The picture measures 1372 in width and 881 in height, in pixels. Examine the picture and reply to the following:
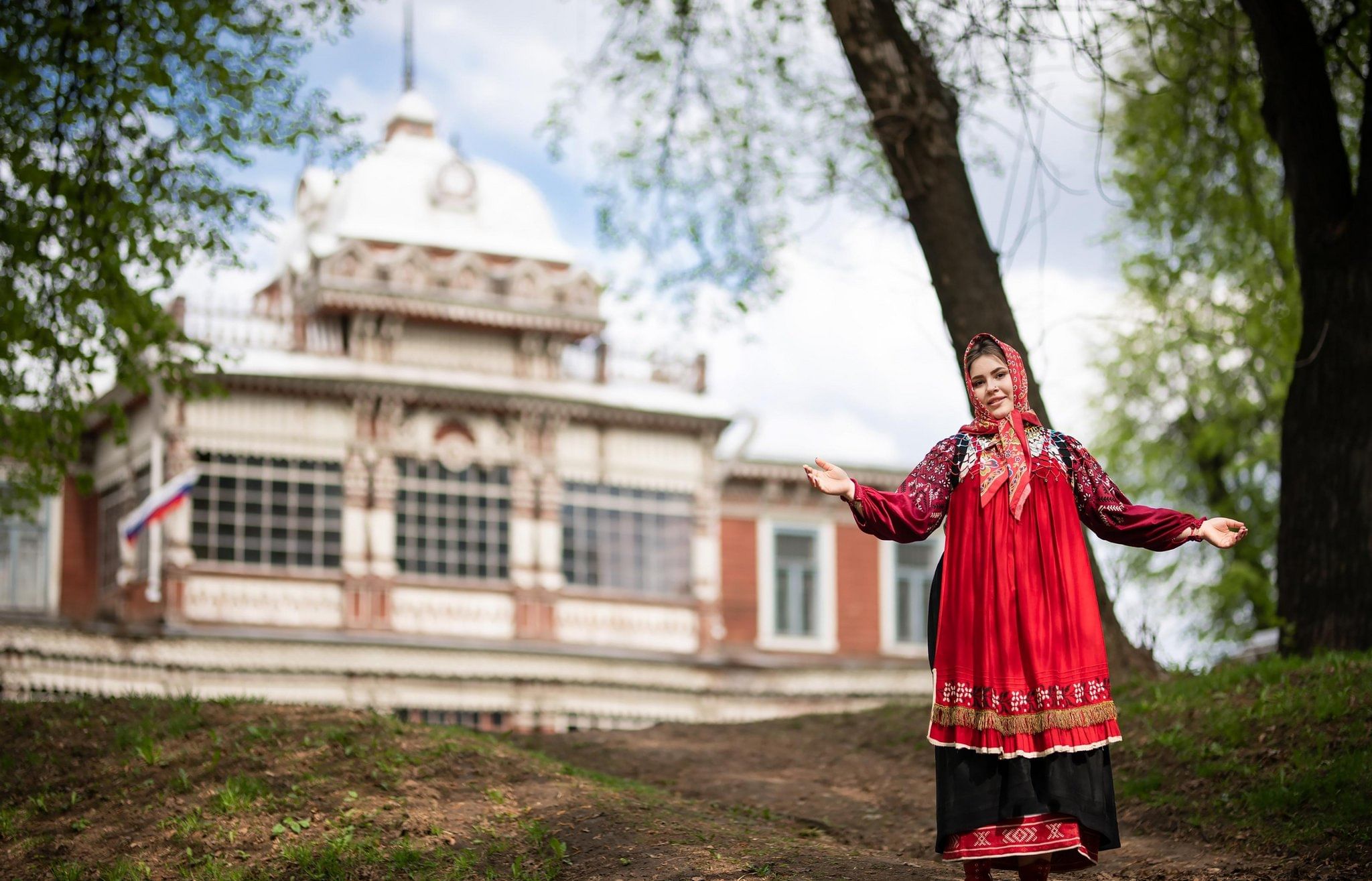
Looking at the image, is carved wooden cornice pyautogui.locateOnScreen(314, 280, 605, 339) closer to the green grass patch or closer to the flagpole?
the flagpole

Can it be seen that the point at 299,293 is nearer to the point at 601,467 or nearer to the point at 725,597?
the point at 601,467

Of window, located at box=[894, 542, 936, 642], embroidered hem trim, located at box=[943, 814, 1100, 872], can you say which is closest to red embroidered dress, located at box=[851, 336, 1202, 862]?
embroidered hem trim, located at box=[943, 814, 1100, 872]

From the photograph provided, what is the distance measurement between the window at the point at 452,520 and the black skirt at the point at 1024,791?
717 inches

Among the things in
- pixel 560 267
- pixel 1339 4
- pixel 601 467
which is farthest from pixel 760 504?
pixel 1339 4

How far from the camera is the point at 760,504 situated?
2831 centimetres

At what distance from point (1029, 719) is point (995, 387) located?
1.52 meters

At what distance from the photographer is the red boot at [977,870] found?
23.5ft

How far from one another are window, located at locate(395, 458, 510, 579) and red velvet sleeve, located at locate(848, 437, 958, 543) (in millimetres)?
17734

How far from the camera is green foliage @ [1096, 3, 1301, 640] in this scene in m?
17.3

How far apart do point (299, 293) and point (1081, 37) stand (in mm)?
16175

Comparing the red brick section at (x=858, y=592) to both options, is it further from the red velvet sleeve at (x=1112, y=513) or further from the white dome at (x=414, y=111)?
the red velvet sleeve at (x=1112, y=513)

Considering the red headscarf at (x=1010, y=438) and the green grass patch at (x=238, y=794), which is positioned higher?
the red headscarf at (x=1010, y=438)

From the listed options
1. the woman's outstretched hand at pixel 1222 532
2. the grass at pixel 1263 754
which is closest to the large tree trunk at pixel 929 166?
the grass at pixel 1263 754

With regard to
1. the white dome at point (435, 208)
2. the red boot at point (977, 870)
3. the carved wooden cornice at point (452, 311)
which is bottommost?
the red boot at point (977, 870)
